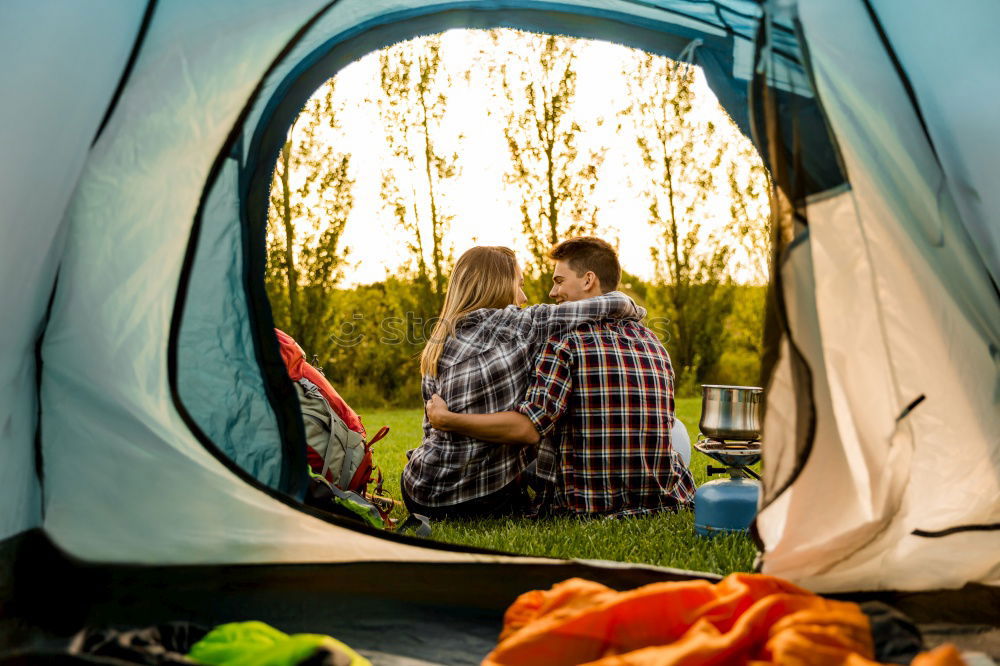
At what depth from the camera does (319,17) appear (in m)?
2.36

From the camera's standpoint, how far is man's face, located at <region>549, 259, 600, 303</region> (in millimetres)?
3150

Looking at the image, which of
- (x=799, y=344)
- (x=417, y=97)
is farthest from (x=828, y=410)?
(x=417, y=97)

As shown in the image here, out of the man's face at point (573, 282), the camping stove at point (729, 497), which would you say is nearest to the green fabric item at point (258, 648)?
the camping stove at point (729, 497)

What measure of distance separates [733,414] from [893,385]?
964 mm

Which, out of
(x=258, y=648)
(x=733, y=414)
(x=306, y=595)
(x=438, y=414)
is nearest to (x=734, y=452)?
(x=733, y=414)

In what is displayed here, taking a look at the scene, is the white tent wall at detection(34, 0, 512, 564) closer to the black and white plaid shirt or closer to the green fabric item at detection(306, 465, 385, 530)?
the green fabric item at detection(306, 465, 385, 530)

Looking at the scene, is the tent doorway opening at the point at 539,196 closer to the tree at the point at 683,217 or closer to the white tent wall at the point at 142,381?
the tree at the point at 683,217

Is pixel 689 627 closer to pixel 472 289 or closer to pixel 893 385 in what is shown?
pixel 893 385

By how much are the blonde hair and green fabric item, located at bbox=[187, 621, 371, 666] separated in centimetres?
157

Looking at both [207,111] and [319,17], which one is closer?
[207,111]

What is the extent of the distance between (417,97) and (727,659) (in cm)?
853

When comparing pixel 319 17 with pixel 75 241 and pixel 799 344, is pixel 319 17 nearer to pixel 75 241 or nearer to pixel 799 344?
pixel 75 241

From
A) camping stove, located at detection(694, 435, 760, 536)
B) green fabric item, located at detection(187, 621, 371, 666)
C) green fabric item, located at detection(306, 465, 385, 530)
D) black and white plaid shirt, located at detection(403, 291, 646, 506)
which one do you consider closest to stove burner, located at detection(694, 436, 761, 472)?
camping stove, located at detection(694, 435, 760, 536)

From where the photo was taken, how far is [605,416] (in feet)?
9.37
